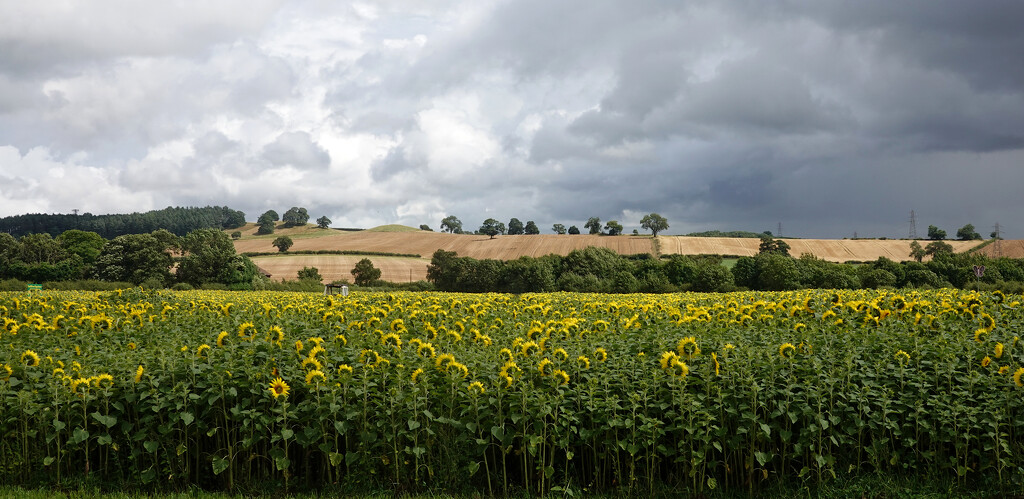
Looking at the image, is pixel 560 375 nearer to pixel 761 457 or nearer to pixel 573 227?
pixel 761 457

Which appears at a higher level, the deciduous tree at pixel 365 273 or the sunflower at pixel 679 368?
the deciduous tree at pixel 365 273

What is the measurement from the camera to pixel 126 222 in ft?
471

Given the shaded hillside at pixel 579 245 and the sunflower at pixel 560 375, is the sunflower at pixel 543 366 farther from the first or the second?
the shaded hillside at pixel 579 245

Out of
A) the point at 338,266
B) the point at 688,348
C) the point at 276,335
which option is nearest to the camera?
the point at 688,348

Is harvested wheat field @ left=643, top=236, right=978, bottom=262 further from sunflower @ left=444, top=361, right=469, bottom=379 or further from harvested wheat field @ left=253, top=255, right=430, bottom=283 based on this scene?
sunflower @ left=444, top=361, right=469, bottom=379

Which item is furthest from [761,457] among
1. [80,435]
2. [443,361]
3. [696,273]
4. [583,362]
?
[696,273]

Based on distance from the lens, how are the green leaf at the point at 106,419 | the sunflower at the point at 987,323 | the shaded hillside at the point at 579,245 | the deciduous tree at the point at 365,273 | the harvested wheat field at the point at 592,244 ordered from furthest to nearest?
1. the shaded hillside at the point at 579,245
2. the harvested wheat field at the point at 592,244
3. the deciduous tree at the point at 365,273
4. the sunflower at the point at 987,323
5. the green leaf at the point at 106,419

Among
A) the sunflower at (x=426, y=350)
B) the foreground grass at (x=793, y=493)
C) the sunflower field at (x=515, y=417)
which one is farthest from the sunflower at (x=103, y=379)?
the sunflower at (x=426, y=350)

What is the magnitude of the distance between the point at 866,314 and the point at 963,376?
107 inches

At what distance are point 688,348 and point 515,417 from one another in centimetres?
234

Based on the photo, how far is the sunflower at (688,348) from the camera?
781 centimetres

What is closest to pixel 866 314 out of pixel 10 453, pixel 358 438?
→ pixel 358 438

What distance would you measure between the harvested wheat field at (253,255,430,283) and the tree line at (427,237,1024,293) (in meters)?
5.63

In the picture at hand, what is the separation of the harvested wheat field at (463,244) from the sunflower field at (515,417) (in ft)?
284
